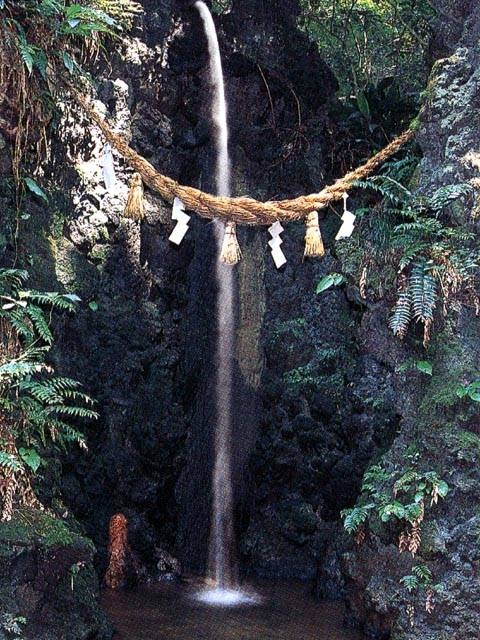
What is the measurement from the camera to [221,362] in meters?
8.87

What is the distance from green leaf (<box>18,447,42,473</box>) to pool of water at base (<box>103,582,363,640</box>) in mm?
1492

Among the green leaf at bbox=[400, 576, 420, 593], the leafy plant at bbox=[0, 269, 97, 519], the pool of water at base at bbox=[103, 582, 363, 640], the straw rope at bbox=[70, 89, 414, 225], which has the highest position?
the straw rope at bbox=[70, 89, 414, 225]

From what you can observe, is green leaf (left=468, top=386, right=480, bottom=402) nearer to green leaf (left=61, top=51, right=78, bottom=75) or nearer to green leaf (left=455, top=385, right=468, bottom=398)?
green leaf (left=455, top=385, right=468, bottom=398)

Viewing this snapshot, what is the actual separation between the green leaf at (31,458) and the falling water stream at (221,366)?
331cm

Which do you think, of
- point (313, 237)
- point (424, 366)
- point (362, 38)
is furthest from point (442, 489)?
point (362, 38)

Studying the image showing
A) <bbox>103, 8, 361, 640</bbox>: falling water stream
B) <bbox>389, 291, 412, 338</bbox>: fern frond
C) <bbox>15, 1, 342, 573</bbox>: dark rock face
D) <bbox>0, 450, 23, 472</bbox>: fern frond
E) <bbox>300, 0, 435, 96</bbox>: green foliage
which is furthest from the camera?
<bbox>300, 0, 435, 96</bbox>: green foliage

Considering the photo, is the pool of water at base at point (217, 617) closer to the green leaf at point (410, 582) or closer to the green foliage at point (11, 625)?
the green leaf at point (410, 582)

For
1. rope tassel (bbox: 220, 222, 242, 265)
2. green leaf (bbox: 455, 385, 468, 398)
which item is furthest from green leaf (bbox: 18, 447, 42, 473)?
green leaf (bbox: 455, 385, 468, 398)

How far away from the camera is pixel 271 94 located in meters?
9.37

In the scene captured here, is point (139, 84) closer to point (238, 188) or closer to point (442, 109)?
point (238, 188)

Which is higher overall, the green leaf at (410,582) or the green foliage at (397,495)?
the green foliage at (397,495)

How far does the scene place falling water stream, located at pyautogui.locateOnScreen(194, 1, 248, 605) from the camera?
8.29 meters

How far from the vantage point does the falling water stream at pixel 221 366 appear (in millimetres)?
8289

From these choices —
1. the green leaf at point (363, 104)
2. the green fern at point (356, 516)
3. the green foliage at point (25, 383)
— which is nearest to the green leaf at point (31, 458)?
the green foliage at point (25, 383)
